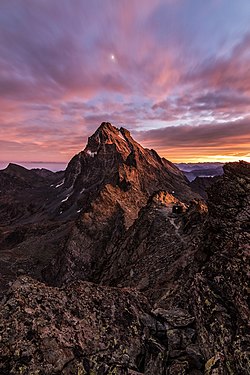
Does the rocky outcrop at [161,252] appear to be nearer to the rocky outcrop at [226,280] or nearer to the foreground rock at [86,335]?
the rocky outcrop at [226,280]

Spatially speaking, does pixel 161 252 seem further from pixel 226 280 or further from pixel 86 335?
pixel 86 335

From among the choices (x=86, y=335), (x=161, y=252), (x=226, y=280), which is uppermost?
(x=226, y=280)

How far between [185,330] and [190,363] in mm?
2158

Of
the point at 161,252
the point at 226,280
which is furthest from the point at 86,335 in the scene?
the point at 161,252

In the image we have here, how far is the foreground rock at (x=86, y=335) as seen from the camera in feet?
40.6

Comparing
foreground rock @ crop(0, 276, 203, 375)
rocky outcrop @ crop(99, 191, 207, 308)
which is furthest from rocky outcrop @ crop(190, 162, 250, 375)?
rocky outcrop @ crop(99, 191, 207, 308)

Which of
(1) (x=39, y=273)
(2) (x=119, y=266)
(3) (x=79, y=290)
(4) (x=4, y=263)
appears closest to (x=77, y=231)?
(1) (x=39, y=273)

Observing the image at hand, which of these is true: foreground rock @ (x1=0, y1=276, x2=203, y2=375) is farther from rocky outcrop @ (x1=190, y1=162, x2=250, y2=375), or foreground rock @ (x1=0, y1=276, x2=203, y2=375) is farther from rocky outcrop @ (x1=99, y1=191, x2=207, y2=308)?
rocky outcrop @ (x1=99, y1=191, x2=207, y2=308)

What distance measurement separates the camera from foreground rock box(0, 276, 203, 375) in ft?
40.6

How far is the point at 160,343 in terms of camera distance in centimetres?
1432

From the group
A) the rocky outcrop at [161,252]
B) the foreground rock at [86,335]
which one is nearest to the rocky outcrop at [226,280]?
the foreground rock at [86,335]

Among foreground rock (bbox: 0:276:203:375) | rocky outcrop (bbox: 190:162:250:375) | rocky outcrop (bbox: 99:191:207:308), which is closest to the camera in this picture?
rocky outcrop (bbox: 190:162:250:375)

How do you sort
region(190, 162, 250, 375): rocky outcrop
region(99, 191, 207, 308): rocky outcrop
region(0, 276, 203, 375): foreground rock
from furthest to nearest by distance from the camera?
region(99, 191, 207, 308): rocky outcrop
region(0, 276, 203, 375): foreground rock
region(190, 162, 250, 375): rocky outcrop

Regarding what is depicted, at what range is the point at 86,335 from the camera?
14094 millimetres
